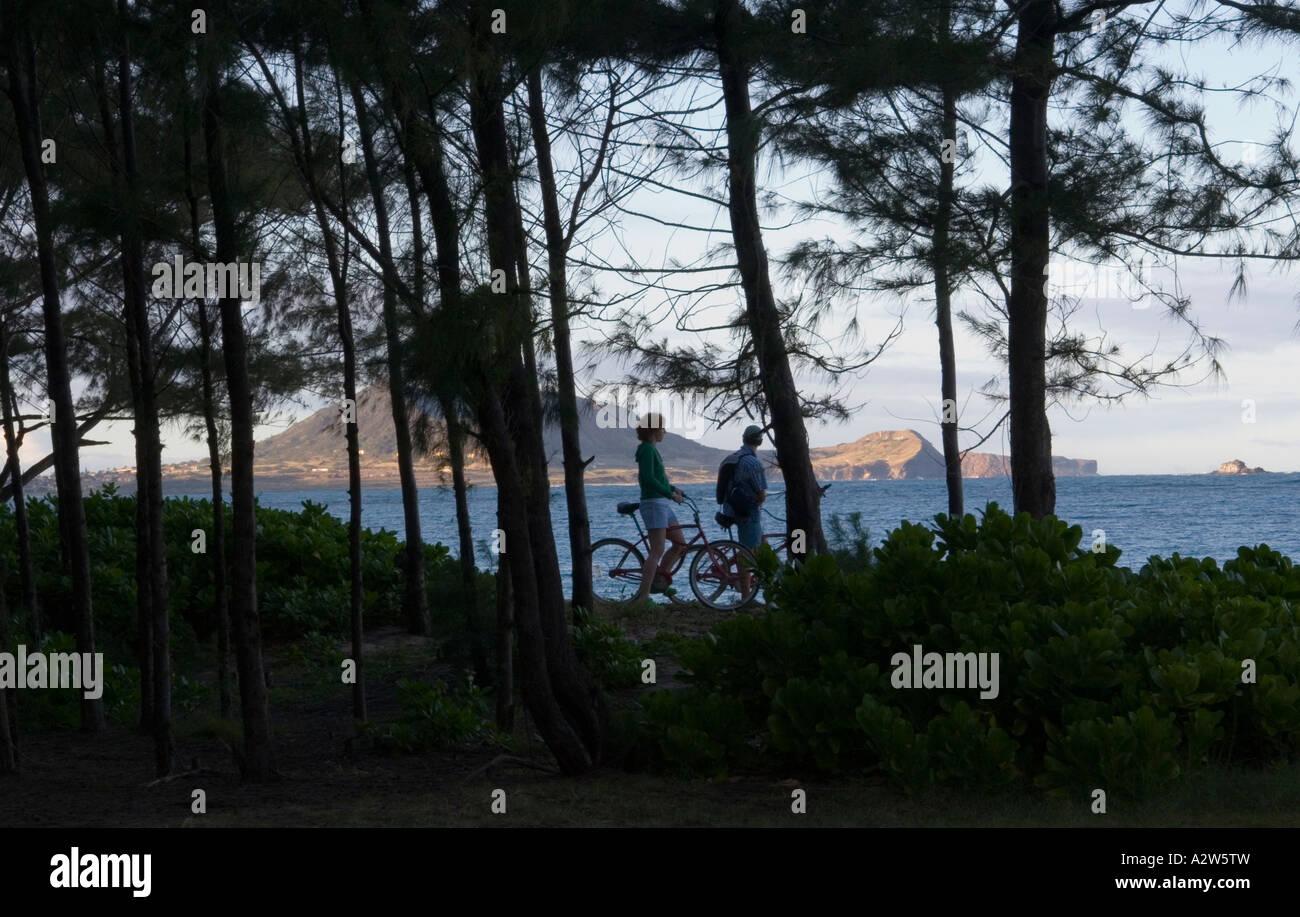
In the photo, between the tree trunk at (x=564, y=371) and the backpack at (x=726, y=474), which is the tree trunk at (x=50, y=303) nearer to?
the tree trunk at (x=564, y=371)

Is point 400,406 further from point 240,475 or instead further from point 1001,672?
point 1001,672

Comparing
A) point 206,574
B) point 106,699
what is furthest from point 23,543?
point 206,574

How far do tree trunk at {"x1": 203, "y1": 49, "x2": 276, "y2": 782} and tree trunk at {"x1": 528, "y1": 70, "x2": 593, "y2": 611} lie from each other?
1777 millimetres

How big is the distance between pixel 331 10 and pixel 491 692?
422 cm

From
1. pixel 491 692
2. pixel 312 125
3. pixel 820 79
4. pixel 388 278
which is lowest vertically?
pixel 491 692

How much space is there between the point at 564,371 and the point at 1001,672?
4889 millimetres

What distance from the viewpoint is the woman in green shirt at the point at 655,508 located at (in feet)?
33.8

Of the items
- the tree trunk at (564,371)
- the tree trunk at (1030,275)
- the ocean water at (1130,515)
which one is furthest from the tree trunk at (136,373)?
the ocean water at (1130,515)

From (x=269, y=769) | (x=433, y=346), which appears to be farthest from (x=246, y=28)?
(x=269, y=769)

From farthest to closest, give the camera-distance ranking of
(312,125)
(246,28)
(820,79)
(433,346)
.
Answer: (820,79), (312,125), (246,28), (433,346)

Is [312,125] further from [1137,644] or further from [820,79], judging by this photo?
[1137,644]

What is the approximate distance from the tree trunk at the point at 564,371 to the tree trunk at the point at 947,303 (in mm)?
2302

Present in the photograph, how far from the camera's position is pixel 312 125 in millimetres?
6609

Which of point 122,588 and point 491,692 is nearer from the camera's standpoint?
point 491,692
